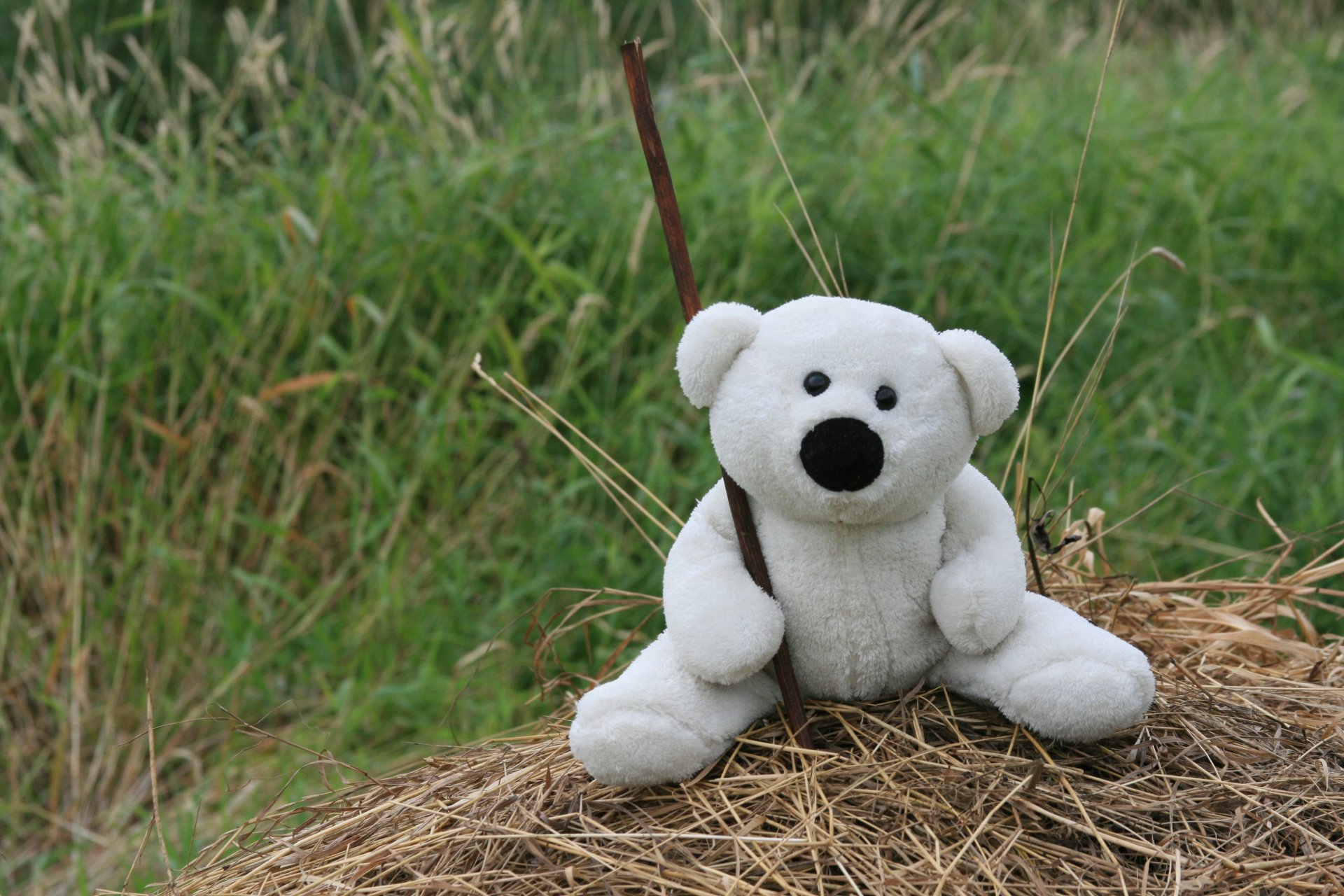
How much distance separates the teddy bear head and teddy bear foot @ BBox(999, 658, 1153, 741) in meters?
0.19

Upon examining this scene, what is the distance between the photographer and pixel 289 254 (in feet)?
8.64

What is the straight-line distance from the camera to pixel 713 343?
1.03 metres

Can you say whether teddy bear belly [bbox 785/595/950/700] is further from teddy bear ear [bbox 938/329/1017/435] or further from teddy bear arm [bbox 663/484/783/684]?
teddy bear ear [bbox 938/329/1017/435]

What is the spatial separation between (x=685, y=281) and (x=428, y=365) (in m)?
1.74

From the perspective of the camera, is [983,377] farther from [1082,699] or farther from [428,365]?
[428,365]

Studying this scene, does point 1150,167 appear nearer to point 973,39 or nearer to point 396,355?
point 973,39

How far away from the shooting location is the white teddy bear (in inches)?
39.1

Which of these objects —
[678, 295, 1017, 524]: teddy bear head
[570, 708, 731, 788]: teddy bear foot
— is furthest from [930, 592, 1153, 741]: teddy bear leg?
[570, 708, 731, 788]: teddy bear foot

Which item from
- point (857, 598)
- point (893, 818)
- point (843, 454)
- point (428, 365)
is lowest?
point (428, 365)

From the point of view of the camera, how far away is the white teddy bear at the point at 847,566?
994 millimetres

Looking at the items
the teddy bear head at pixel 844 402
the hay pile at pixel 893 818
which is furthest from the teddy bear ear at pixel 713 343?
the hay pile at pixel 893 818

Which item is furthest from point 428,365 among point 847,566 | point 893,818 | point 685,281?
point 893,818

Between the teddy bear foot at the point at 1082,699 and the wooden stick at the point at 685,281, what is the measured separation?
0.20 m

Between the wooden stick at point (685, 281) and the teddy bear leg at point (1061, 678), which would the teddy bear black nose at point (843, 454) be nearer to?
the wooden stick at point (685, 281)
